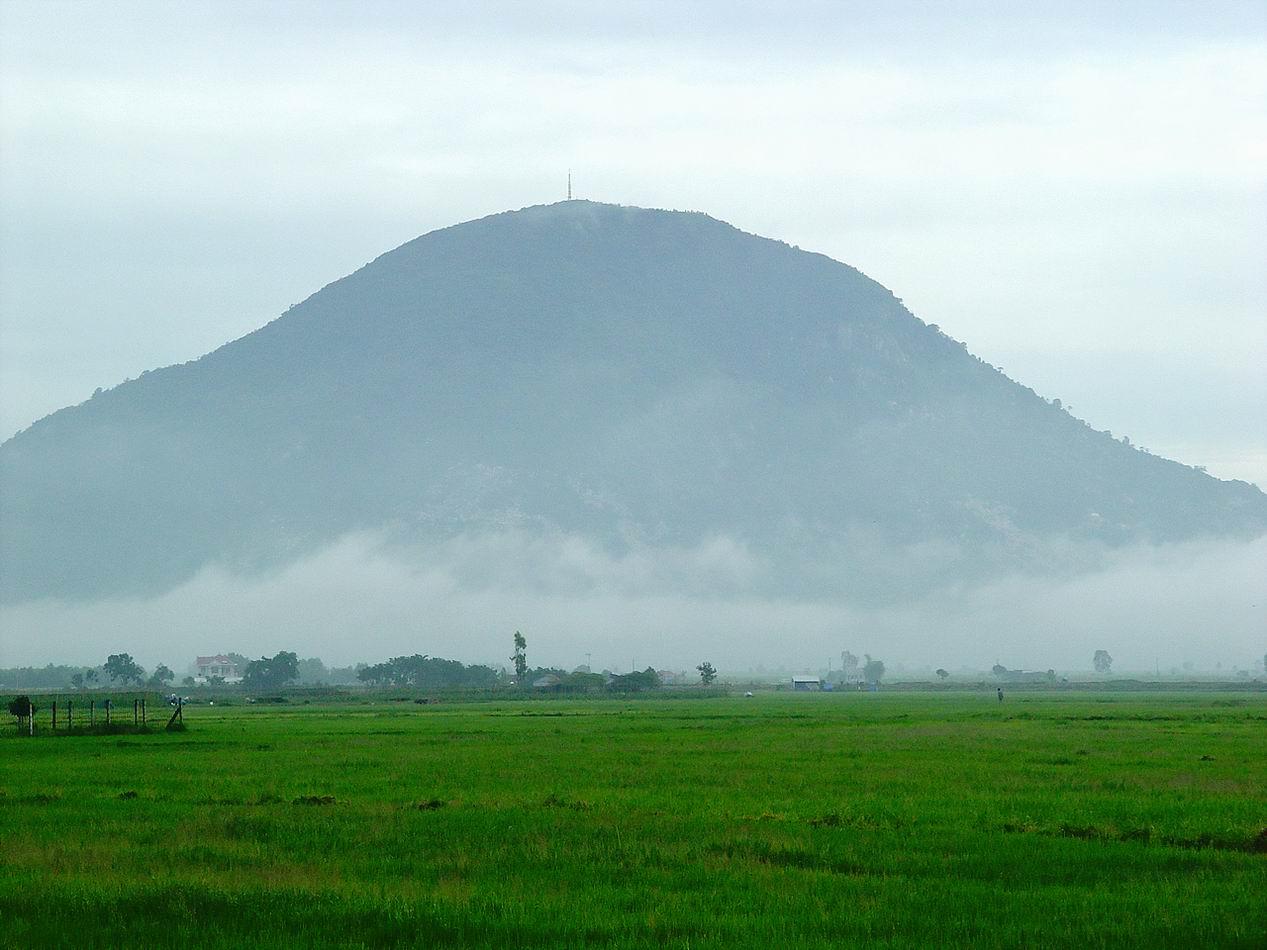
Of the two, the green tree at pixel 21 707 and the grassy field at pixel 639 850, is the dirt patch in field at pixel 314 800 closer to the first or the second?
the grassy field at pixel 639 850

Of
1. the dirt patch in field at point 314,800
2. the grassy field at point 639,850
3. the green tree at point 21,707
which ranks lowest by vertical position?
the grassy field at point 639,850

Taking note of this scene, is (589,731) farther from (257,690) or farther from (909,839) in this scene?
(257,690)

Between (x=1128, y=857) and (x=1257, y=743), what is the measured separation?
109ft

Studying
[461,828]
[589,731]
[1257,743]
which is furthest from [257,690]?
[461,828]

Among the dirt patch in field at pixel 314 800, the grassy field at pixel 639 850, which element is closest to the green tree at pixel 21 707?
the grassy field at pixel 639 850

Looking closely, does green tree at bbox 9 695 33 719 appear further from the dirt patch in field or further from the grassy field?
the dirt patch in field

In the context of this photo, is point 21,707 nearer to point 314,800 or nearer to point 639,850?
point 314,800

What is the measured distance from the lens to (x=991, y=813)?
29.2 meters

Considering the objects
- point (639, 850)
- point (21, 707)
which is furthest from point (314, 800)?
point (21, 707)

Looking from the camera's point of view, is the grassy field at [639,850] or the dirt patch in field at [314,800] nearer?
the grassy field at [639,850]

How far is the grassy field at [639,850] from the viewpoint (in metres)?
19.0

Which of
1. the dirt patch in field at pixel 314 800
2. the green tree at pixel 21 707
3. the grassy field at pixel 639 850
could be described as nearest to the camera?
the grassy field at pixel 639 850

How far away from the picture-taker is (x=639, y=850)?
80.8 feet

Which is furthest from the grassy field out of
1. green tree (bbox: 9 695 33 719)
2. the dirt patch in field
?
green tree (bbox: 9 695 33 719)
